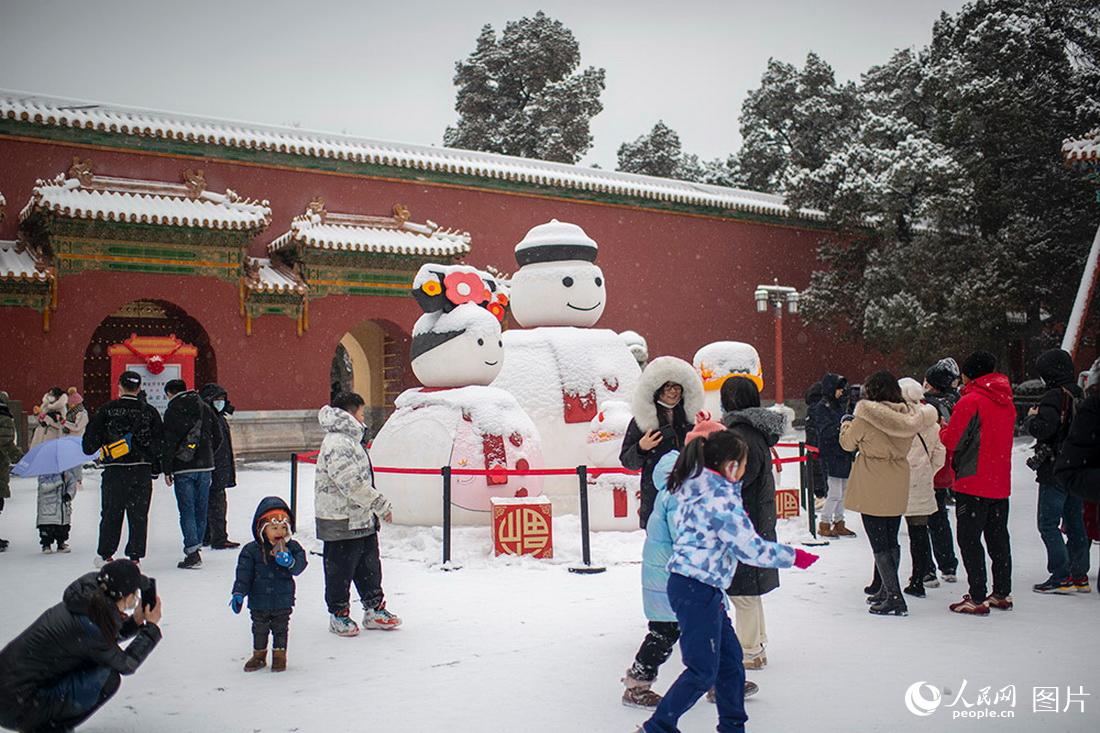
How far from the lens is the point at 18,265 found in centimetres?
1355

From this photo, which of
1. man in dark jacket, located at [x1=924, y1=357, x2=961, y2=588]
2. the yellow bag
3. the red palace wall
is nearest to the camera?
man in dark jacket, located at [x1=924, y1=357, x2=961, y2=588]

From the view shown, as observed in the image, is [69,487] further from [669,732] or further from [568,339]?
[669,732]

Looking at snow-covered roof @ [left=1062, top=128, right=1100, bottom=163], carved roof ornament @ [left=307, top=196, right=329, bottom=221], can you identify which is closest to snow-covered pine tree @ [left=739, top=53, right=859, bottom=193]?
snow-covered roof @ [left=1062, top=128, right=1100, bottom=163]

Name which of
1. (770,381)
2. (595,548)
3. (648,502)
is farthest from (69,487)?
(770,381)

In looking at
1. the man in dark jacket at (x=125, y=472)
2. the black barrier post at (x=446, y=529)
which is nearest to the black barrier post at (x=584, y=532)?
the black barrier post at (x=446, y=529)

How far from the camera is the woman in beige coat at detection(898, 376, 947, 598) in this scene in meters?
5.24

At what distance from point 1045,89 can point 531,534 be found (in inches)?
627

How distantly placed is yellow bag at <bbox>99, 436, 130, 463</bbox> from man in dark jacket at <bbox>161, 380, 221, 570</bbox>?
285 millimetres

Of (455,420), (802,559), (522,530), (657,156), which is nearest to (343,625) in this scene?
(522,530)

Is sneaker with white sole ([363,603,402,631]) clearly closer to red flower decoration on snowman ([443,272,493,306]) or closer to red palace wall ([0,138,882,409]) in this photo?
red flower decoration on snowman ([443,272,493,306])

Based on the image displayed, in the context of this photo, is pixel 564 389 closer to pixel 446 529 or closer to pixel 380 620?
pixel 446 529

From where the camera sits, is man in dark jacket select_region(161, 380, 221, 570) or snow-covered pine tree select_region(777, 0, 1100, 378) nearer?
man in dark jacket select_region(161, 380, 221, 570)

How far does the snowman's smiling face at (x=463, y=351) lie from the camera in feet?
25.6

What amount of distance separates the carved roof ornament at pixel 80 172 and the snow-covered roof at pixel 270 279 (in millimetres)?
2723
